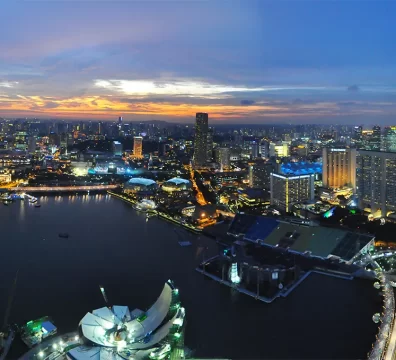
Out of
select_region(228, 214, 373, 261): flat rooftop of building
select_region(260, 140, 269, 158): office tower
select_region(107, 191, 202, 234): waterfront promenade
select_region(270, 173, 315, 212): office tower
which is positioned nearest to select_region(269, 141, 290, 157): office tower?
select_region(260, 140, 269, 158): office tower

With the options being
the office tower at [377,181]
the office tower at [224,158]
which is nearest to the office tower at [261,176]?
the office tower at [377,181]

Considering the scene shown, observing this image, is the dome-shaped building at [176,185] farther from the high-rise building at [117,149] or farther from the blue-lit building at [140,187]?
the high-rise building at [117,149]

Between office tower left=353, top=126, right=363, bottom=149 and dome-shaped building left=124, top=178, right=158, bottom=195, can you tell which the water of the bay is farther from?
office tower left=353, top=126, right=363, bottom=149

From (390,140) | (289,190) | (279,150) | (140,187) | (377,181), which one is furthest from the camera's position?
(279,150)

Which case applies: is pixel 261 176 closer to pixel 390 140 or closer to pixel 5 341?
pixel 390 140

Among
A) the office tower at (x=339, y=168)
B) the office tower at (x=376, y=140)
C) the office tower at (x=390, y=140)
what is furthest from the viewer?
the office tower at (x=376, y=140)

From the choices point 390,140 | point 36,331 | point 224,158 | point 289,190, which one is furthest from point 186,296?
point 224,158
